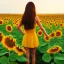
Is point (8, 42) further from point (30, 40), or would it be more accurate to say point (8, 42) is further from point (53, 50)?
point (53, 50)

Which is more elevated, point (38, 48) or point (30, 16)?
point (30, 16)

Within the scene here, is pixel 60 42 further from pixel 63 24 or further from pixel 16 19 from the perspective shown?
pixel 16 19

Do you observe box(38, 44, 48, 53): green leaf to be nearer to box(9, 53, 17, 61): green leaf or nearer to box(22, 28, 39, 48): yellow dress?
box(22, 28, 39, 48): yellow dress

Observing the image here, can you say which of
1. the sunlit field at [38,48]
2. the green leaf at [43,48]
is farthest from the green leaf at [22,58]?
the green leaf at [43,48]

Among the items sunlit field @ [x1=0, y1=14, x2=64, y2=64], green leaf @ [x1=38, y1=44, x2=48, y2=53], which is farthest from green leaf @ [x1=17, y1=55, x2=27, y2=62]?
green leaf @ [x1=38, y1=44, x2=48, y2=53]

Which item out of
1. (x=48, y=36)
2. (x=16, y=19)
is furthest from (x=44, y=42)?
(x=16, y=19)

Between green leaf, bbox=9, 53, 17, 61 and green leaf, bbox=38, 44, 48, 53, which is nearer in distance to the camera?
green leaf, bbox=9, 53, 17, 61

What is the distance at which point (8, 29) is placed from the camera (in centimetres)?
143

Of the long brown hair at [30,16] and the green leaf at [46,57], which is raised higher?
the long brown hair at [30,16]

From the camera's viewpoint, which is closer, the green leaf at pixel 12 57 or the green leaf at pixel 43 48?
the green leaf at pixel 12 57

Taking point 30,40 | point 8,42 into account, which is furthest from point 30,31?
point 8,42

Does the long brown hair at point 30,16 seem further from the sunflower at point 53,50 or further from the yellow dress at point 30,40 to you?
the sunflower at point 53,50

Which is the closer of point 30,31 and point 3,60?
point 3,60

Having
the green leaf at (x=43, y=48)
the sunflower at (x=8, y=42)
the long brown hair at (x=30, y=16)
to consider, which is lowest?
the green leaf at (x=43, y=48)
